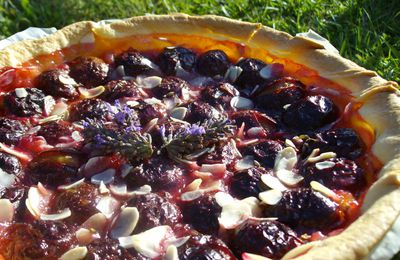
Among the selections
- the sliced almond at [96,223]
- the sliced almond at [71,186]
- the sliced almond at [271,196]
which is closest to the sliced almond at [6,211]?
the sliced almond at [71,186]

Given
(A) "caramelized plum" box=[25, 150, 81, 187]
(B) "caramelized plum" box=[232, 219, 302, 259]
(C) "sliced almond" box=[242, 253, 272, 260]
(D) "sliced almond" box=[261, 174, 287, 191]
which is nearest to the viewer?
(C) "sliced almond" box=[242, 253, 272, 260]

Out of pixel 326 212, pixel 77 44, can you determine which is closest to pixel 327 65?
pixel 326 212

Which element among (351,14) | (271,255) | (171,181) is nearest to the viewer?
(271,255)

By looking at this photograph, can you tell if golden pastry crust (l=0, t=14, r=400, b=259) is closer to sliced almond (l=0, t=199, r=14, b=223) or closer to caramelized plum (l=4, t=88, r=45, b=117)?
caramelized plum (l=4, t=88, r=45, b=117)

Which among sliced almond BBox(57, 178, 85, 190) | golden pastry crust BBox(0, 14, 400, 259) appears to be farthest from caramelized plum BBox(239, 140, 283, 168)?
sliced almond BBox(57, 178, 85, 190)

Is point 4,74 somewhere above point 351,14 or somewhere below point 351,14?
above

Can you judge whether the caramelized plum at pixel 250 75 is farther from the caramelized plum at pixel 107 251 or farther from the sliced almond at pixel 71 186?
the caramelized plum at pixel 107 251

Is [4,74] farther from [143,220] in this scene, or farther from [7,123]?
[143,220]
